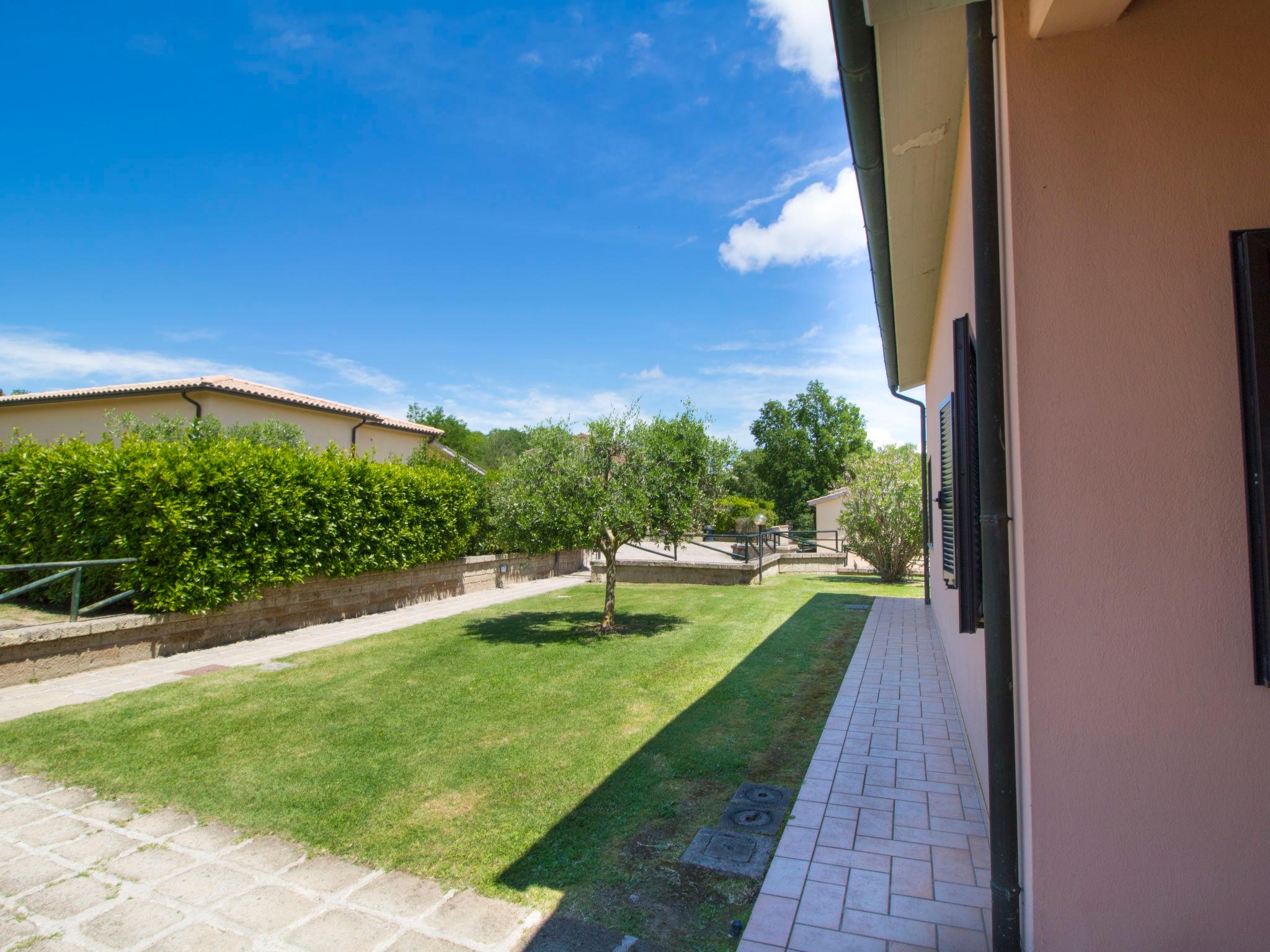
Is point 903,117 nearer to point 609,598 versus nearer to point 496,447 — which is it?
point 609,598

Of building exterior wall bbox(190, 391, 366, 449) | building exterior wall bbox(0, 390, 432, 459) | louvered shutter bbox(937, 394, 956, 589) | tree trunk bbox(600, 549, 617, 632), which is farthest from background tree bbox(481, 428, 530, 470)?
louvered shutter bbox(937, 394, 956, 589)

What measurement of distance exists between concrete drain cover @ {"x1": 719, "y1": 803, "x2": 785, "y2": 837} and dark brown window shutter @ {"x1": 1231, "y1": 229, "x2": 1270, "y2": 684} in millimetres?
2323

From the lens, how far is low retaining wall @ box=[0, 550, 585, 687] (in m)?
6.66

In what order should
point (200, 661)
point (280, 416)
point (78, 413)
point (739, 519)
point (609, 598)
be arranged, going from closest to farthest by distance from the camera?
1. point (200, 661)
2. point (609, 598)
3. point (280, 416)
4. point (78, 413)
5. point (739, 519)

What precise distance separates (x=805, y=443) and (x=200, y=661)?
178 ft

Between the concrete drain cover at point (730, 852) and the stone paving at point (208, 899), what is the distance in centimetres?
90

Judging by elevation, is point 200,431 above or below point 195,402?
below

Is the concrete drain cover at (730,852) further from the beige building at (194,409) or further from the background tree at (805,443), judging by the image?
the background tree at (805,443)

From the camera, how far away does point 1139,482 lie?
6.83 feet

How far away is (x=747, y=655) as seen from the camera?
7.86 metres

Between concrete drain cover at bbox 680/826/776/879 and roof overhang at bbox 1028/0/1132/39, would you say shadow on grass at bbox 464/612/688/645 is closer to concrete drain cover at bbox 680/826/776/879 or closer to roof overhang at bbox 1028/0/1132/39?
concrete drain cover at bbox 680/826/776/879

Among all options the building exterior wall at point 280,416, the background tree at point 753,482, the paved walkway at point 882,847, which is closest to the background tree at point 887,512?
the paved walkway at point 882,847

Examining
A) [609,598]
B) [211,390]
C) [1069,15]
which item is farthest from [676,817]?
[211,390]

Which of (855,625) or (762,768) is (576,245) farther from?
(762,768)
